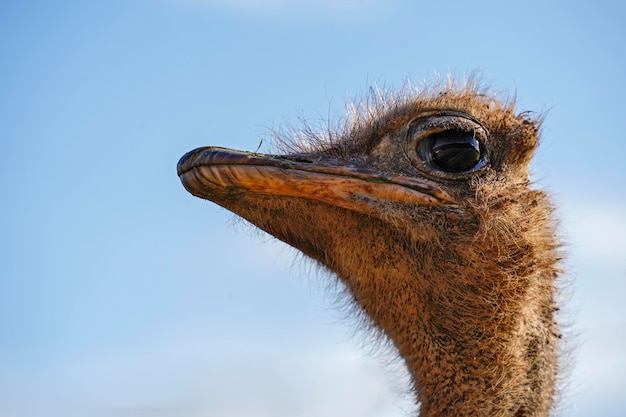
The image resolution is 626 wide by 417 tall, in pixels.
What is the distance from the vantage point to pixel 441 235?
16.3 feet

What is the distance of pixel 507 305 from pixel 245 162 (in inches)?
53.0

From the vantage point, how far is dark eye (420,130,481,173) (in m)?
4.99

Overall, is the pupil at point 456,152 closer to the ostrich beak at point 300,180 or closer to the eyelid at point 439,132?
the eyelid at point 439,132

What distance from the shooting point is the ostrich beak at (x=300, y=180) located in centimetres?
463

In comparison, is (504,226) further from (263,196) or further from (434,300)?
(263,196)

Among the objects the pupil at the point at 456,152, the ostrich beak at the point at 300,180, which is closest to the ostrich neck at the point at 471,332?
the ostrich beak at the point at 300,180

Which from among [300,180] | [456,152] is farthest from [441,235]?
[300,180]

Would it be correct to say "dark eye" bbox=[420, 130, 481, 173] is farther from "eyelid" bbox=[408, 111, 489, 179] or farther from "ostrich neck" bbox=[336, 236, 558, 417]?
"ostrich neck" bbox=[336, 236, 558, 417]

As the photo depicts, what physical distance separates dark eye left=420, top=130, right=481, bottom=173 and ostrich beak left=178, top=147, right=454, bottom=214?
12 cm

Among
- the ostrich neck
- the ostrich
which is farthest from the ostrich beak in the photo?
the ostrich neck

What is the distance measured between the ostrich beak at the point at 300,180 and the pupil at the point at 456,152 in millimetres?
127

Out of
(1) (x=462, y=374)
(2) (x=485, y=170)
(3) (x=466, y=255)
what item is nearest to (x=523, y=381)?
(1) (x=462, y=374)

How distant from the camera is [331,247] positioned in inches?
204

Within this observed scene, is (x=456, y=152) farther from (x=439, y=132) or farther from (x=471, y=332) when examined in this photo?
(x=471, y=332)
